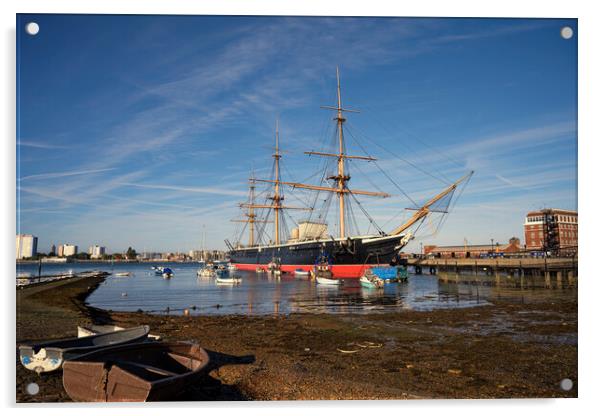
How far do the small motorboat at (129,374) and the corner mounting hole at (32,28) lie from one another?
20.3ft

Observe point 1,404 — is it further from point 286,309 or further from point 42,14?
point 286,309

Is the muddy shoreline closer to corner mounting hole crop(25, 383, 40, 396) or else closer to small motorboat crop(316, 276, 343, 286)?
corner mounting hole crop(25, 383, 40, 396)

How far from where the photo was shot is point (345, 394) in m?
7.11

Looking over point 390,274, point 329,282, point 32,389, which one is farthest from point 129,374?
point 390,274

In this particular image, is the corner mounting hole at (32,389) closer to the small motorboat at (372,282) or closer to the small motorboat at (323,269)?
the small motorboat at (372,282)

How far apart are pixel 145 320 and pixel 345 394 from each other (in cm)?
1271

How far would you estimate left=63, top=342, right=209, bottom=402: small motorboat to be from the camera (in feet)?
20.4

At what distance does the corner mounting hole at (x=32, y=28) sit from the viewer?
7875 millimetres

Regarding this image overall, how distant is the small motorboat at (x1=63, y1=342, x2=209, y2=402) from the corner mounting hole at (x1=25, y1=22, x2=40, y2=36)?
6190 millimetres

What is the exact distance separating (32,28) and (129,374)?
6.77m

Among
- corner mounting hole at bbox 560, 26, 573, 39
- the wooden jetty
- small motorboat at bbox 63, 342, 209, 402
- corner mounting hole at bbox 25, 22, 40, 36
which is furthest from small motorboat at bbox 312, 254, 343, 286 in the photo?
corner mounting hole at bbox 25, 22, 40, 36

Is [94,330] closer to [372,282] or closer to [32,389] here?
[32,389]
